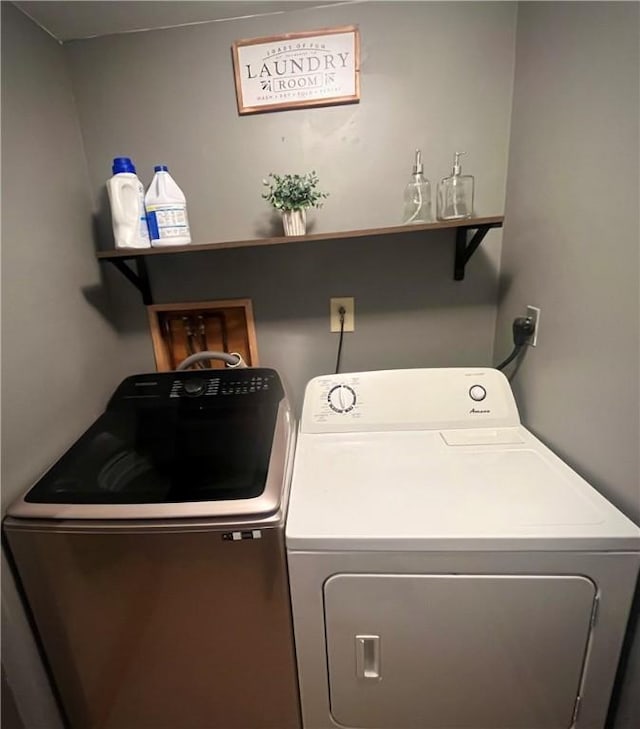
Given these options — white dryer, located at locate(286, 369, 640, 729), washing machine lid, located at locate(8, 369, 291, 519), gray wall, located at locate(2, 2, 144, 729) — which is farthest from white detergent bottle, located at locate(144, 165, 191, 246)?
white dryer, located at locate(286, 369, 640, 729)

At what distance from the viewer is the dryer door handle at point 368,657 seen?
82 cm

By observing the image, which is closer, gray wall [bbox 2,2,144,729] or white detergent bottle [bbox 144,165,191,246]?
gray wall [bbox 2,2,144,729]

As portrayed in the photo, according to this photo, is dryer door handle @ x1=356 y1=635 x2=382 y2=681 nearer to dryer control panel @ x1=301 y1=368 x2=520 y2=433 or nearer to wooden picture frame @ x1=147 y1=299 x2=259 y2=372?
dryer control panel @ x1=301 y1=368 x2=520 y2=433

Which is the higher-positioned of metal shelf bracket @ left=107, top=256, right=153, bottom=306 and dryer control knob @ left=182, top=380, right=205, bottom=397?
metal shelf bracket @ left=107, top=256, right=153, bottom=306

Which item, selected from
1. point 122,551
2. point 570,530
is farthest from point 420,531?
point 122,551

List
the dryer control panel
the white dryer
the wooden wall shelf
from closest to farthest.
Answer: the white dryer < the wooden wall shelf < the dryer control panel

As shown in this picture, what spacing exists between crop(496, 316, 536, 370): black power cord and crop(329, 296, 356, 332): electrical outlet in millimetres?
581

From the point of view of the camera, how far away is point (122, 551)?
815mm

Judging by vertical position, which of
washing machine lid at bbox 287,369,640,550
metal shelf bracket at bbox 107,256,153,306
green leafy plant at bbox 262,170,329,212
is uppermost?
green leafy plant at bbox 262,170,329,212

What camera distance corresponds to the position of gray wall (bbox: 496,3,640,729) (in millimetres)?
756

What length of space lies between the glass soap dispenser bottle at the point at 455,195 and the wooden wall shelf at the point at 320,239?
5 cm

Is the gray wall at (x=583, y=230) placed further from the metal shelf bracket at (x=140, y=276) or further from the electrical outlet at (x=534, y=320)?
the metal shelf bracket at (x=140, y=276)

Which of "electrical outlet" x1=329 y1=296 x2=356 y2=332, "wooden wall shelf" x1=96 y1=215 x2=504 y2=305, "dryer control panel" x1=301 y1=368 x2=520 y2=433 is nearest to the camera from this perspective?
"wooden wall shelf" x1=96 y1=215 x2=504 y2=305

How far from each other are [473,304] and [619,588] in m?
0.96
